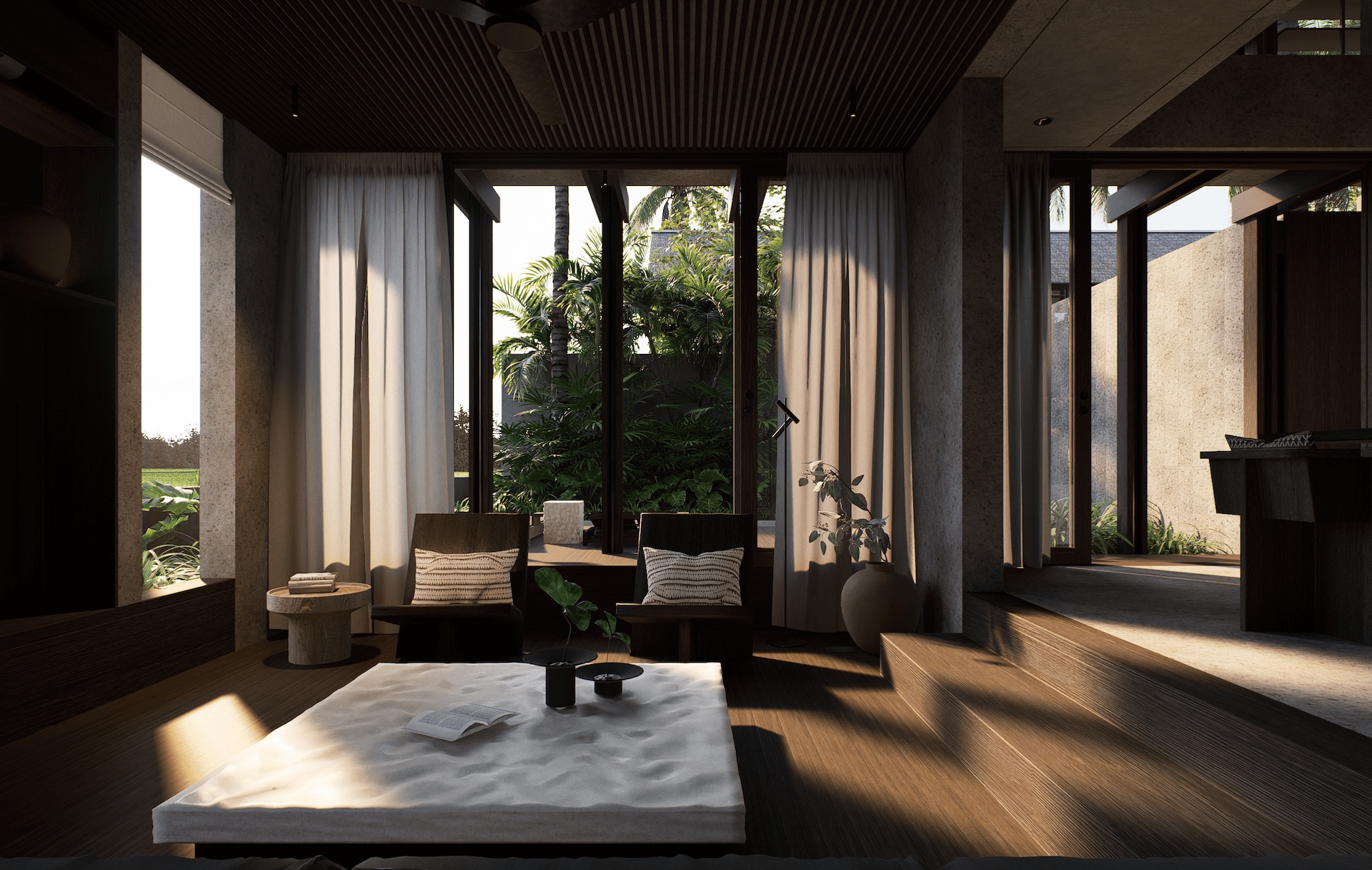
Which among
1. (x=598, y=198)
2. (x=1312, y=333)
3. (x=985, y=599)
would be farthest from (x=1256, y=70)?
(x=598, y=198)

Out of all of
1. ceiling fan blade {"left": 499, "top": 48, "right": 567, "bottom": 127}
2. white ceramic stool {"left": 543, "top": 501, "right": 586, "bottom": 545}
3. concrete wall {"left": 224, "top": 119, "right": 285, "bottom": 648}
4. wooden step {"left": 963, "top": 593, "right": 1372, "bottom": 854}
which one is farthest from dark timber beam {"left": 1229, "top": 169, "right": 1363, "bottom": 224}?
concrete wall {"left": 224, "top": 119, "right": 285, "bottom": 648}

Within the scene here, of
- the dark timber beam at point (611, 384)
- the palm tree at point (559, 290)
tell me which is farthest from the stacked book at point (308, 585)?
the palm tree at point (559, 290)

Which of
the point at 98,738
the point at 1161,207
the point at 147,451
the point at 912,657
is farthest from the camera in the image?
the point at 1161,207

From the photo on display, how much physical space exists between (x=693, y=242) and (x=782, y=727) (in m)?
6.08

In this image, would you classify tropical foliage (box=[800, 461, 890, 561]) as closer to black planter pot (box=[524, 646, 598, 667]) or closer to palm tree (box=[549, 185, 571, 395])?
black planter pot (box=[524, 646, 598, 667])

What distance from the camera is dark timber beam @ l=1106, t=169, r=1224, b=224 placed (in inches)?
196

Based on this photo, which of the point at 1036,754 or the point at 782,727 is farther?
the point at 782,727

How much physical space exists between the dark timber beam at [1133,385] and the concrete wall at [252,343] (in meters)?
5.47

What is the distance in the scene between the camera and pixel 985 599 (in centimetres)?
357

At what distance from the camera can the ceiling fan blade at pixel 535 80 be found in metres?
2.46

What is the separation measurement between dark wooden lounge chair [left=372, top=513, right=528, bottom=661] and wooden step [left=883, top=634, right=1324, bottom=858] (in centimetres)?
201

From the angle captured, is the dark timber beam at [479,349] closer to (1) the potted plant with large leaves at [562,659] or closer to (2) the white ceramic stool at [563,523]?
(2) the white ceramic stool at [563,523]

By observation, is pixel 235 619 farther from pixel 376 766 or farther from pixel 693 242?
pixel 693 242

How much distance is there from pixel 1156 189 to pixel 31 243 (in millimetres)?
6162
